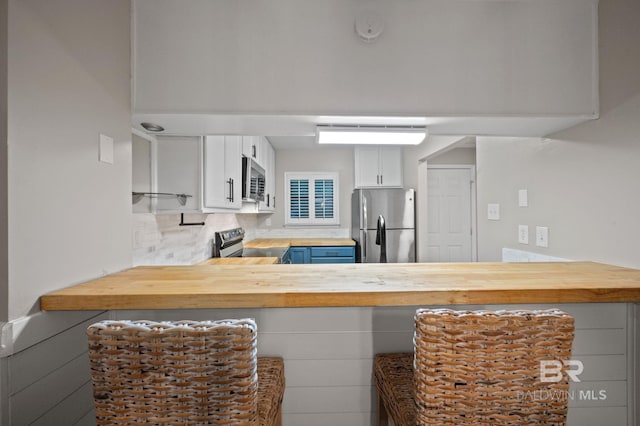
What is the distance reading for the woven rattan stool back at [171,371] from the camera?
Answer: 0.71 meters

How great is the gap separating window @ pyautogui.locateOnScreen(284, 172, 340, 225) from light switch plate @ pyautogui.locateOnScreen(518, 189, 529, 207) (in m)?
3.11

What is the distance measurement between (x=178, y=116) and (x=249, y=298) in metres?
0.90

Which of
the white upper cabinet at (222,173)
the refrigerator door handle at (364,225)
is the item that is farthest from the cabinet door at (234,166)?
the refrigerator door handle at (364,225)

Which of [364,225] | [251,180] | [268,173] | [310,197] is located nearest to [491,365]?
[251,180]

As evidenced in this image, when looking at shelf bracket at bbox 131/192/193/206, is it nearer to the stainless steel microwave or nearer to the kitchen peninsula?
the kitchen peninsula

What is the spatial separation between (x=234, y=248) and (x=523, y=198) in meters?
2.63

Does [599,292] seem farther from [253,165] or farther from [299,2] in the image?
[253,165]

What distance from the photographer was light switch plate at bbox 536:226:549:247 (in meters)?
1.81

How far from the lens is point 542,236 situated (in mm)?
1835

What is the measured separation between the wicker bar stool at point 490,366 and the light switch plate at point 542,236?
4.07 ft

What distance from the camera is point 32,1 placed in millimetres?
890

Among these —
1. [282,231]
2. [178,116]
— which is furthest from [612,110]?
[282,231]
